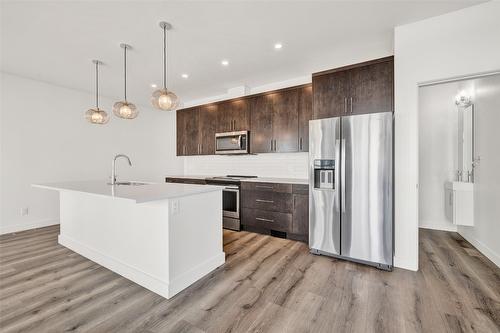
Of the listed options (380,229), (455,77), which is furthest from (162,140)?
(455,77)

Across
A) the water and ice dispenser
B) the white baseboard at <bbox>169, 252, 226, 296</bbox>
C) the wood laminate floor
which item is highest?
the water and ice dispenser

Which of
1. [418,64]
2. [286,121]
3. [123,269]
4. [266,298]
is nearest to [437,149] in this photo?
[418,64]

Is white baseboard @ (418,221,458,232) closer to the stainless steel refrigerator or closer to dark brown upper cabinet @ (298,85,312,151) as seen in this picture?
the stainless steel refrigerator

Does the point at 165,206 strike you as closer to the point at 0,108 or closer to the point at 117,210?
the point at 117,210

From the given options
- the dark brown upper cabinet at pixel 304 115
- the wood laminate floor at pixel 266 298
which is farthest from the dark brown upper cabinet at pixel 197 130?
the wood laminate floor at pixel 266 298

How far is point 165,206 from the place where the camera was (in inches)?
77.7

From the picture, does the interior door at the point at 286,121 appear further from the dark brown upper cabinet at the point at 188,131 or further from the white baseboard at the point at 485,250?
the white baseboard at the point at 485,250

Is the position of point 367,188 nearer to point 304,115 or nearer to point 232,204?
point 304,115

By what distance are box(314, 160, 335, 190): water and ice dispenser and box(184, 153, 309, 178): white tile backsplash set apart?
1124mm

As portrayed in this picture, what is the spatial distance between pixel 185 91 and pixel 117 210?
Answer: 3.03 metres

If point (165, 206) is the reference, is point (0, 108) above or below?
above

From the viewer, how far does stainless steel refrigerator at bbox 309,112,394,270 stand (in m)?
2.42

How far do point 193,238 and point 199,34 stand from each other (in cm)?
228

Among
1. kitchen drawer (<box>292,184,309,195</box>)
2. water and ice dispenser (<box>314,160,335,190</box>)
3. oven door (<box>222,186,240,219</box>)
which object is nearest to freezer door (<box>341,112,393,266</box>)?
water and ice dispenser (<box>314,160,335,190</box>)
